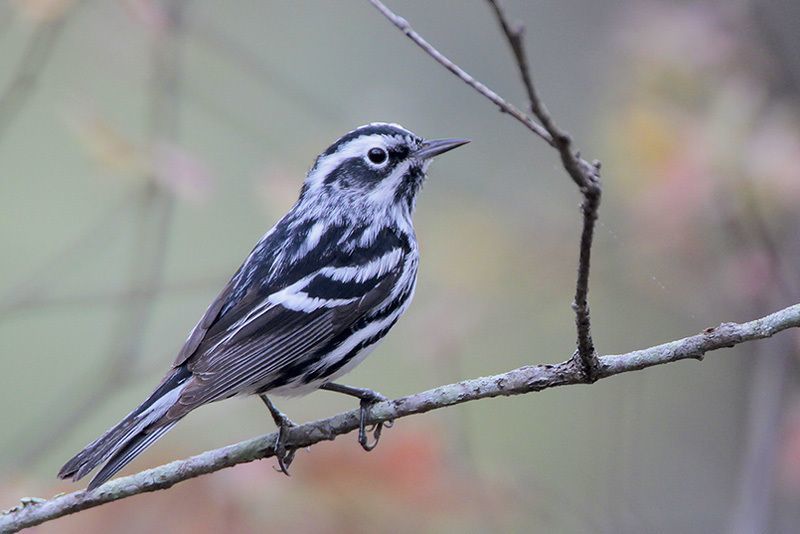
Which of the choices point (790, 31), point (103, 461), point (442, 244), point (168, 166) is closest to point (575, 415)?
point (442, 244)

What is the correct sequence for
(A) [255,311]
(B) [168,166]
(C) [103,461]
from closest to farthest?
(C) [103,461] → (A) [255,311] → (B) [168,166]

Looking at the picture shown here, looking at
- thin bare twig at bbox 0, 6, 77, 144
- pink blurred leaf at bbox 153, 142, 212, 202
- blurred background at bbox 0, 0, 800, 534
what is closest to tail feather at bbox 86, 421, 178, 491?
blurred background at bbox 0, 0, 800, 534

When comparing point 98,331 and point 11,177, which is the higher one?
point 11,177

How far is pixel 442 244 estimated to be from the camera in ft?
18.8

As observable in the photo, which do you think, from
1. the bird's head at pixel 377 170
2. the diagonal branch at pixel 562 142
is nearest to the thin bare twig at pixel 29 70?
the bird's head at pixel 377 170

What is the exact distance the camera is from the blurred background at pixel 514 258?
15.1ft

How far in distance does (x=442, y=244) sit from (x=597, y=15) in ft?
8.39

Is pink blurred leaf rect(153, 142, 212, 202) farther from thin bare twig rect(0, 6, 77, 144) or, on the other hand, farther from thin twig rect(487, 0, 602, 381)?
thin twig rect(487, 0, 602, 381)

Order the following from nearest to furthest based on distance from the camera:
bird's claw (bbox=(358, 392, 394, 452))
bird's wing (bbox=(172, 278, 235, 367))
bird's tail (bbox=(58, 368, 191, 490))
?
1. bird's tail (bbox=(58, 368, 191, 490))
2. bird's claw (bbox=(358, 392, 394, 452))
3. bird's wing (bbox=(172, 278, 235, 367))

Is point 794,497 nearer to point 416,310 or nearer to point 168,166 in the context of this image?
point 416,310

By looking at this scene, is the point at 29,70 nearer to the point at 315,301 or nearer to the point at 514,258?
the point at 315,301

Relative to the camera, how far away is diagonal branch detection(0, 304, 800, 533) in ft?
9.36

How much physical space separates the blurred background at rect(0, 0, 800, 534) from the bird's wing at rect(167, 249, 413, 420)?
0.78 metres

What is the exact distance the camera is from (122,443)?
3375 millimetres
